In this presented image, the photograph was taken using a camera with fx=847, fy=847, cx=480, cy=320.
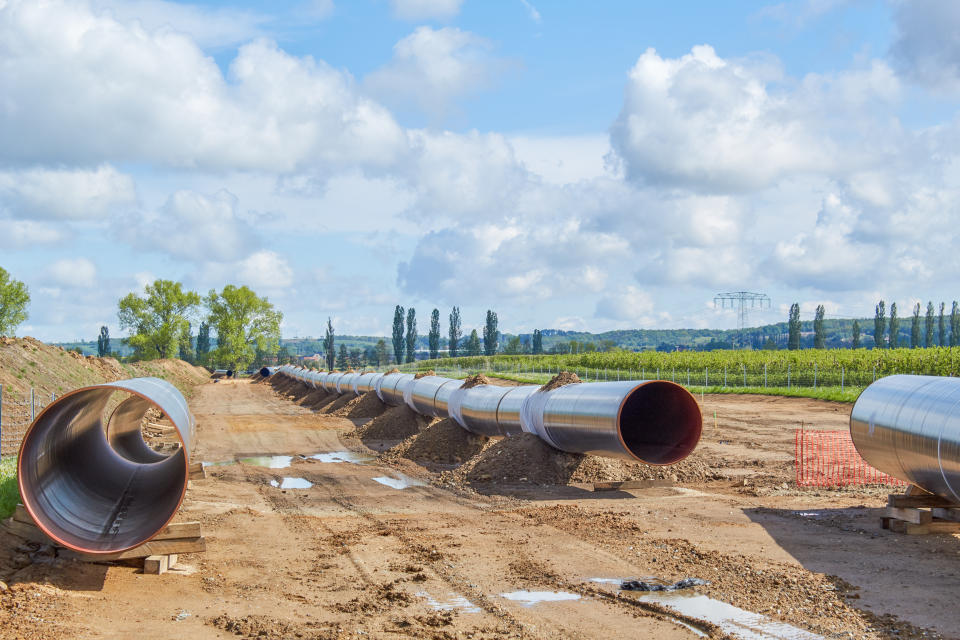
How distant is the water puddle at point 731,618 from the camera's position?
7270mm

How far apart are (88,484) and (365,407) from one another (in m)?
23.3

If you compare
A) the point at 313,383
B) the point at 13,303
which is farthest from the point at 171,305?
the point at 313,383

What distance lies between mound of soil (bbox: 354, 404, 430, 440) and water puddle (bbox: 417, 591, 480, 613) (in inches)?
712

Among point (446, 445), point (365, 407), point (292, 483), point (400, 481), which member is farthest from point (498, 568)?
point (365, 407)

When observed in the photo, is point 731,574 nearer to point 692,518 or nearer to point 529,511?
point 692,518

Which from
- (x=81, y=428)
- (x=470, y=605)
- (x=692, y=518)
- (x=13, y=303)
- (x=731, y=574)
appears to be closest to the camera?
(x=470, y=605)

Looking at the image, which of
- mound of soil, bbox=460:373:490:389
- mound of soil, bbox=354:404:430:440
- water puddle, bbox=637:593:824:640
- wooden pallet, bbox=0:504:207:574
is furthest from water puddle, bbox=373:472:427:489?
water puddle, bbox=637:593:824:640

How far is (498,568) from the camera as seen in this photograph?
32.0 ft

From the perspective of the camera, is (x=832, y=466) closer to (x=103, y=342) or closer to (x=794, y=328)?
(x=794, y=328)

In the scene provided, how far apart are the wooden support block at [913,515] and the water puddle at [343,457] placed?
13151 millimetres

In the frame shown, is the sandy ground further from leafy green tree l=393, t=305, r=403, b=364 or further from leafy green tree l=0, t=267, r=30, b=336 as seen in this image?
leafy green tree l=393, t=305, r=403, b=364

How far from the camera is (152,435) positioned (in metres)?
25.5

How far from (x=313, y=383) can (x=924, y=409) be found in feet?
149

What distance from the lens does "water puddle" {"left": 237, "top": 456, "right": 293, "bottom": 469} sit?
68.9 ft
